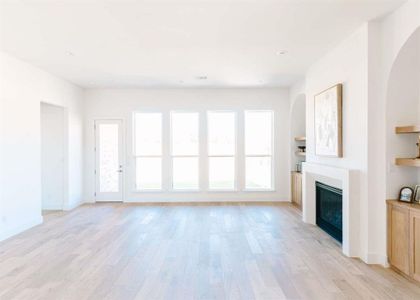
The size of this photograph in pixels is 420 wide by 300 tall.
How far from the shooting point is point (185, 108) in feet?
25.6

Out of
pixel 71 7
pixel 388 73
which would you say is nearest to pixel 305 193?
pixel 388 73

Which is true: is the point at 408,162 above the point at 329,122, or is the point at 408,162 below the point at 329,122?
below

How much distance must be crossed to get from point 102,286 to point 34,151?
353cm

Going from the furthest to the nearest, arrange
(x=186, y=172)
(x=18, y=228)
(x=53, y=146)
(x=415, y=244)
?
(x=186, y=172)
(x=53, y=146)
(x=18, y=228)
(x=415, y=244)

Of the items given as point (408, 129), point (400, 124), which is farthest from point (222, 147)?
point (408, 129)

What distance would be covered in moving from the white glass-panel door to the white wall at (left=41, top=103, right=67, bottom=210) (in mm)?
1024

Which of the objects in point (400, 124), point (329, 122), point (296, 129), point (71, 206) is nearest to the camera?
point (400, 124)

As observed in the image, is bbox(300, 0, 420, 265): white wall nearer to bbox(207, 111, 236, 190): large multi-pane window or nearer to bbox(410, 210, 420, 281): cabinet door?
bbox(410, 210, 420, 281): cabinet door

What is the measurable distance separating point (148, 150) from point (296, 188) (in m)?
3.92

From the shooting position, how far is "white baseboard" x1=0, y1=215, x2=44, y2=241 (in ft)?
15.5

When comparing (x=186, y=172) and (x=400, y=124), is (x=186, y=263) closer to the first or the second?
(x=400, y=124)

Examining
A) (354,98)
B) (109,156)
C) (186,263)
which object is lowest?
(186,263)

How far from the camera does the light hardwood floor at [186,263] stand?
3.00m

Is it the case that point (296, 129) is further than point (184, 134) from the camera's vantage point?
No
